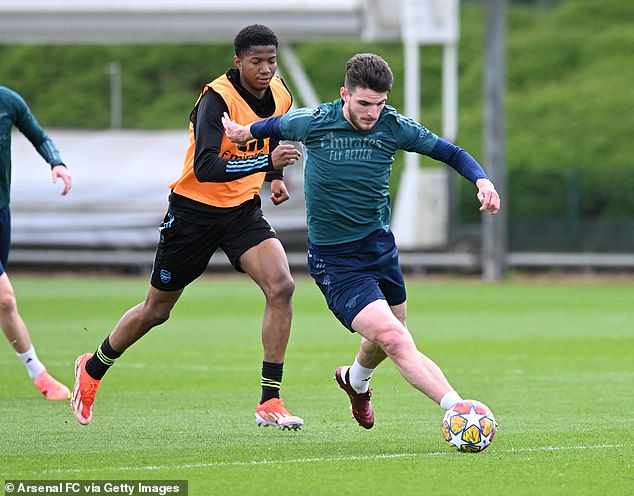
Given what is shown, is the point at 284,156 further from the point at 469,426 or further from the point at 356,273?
the point at 469,426

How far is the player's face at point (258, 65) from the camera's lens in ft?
29.3

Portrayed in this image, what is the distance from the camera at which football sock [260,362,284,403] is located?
29.1 feet

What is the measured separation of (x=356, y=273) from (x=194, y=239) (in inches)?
57.3

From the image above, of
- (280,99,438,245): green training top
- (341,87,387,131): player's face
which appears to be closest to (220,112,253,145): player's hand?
(280,99,438,245): green training top

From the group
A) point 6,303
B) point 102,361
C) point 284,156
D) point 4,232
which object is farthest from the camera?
point 4,232

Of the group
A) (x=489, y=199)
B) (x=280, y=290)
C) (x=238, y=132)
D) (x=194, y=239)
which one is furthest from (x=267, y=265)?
(x=489, y=199)

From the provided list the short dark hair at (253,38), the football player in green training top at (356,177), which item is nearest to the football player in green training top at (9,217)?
the short dark hair at (253,38)

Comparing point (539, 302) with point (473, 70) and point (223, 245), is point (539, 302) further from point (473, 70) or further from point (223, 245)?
point (473, 70)

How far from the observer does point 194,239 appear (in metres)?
9.12

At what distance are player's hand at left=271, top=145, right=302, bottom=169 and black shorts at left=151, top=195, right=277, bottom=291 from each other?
119 centimetres

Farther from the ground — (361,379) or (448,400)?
(448,400)

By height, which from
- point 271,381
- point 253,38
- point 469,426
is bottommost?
point 271,381

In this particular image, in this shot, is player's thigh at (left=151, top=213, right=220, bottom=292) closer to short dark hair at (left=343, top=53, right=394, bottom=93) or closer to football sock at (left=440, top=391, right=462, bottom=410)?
short dark hair at (left=343, top=53, right=394, bottom=93)

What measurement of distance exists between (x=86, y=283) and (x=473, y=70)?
68.4 feet
